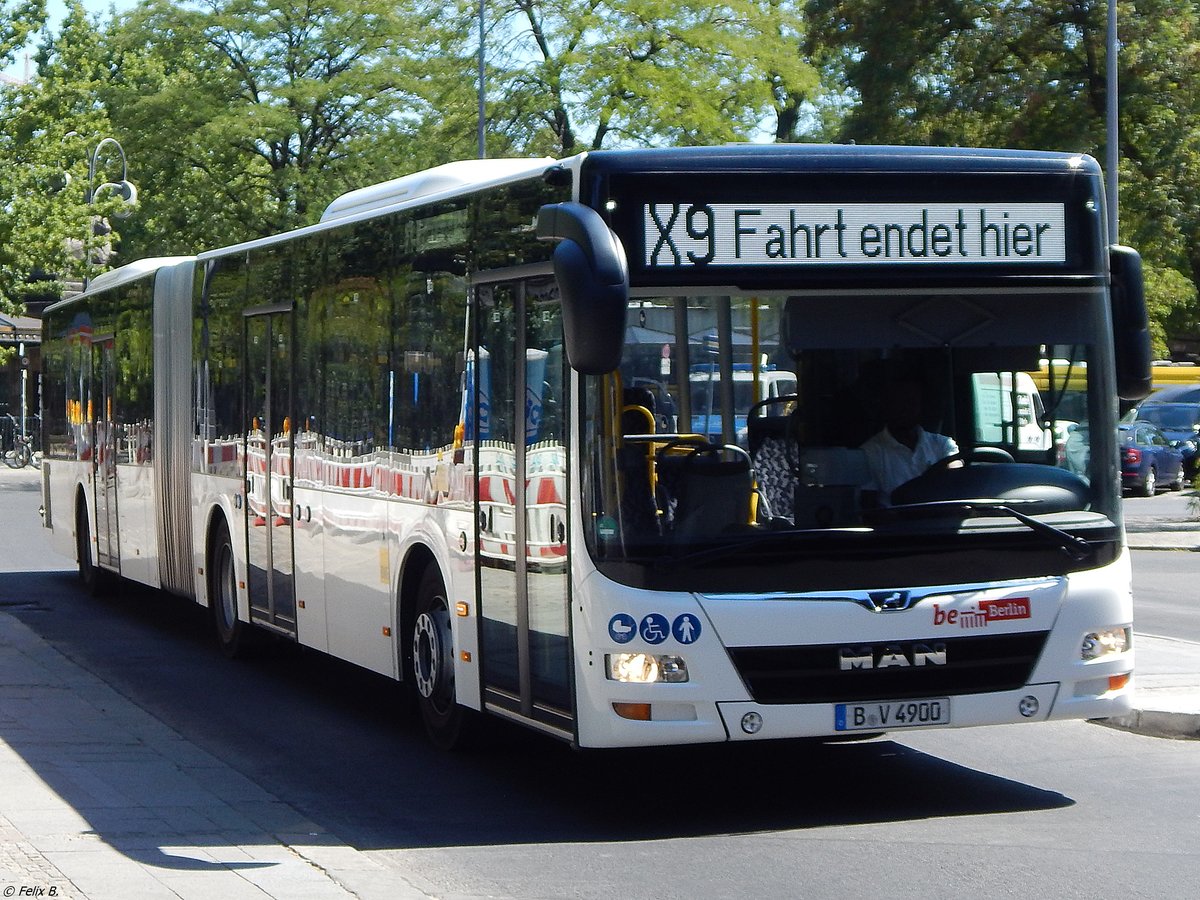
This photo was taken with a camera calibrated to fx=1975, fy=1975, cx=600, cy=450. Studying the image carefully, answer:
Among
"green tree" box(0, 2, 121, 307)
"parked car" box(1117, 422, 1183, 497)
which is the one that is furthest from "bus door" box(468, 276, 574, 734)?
"green tree" box(0, 2, 121, 307)

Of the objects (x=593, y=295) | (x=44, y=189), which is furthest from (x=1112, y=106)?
(x=44, y=189)

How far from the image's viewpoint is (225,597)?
14.0 meters

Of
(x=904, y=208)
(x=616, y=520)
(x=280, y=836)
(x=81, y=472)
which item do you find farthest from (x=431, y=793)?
(x=81, y=472)

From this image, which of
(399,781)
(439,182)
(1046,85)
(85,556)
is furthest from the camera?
(1046,85)

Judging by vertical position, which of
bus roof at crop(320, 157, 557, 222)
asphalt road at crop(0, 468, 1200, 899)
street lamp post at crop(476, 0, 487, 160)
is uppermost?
street lamp post at crop(476, 0, 487, 160)

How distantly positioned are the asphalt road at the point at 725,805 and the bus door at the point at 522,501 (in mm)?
588

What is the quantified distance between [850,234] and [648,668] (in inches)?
75.9

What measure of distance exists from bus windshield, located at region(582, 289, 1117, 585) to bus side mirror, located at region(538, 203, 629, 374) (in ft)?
1.79

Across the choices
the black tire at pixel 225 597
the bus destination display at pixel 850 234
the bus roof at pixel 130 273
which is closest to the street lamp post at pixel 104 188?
the bus roof at pixel 130 273

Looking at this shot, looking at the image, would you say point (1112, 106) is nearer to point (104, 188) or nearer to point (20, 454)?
point (104, 188)

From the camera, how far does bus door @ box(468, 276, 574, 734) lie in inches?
318

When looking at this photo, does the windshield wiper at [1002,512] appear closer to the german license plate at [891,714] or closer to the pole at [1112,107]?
the german license plate at [891,714]

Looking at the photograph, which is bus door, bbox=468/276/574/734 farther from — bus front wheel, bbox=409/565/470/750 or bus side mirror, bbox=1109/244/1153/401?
bus side mirror, bbox=1109/244/1153/401

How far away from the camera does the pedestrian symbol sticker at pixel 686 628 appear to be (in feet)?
24.9
